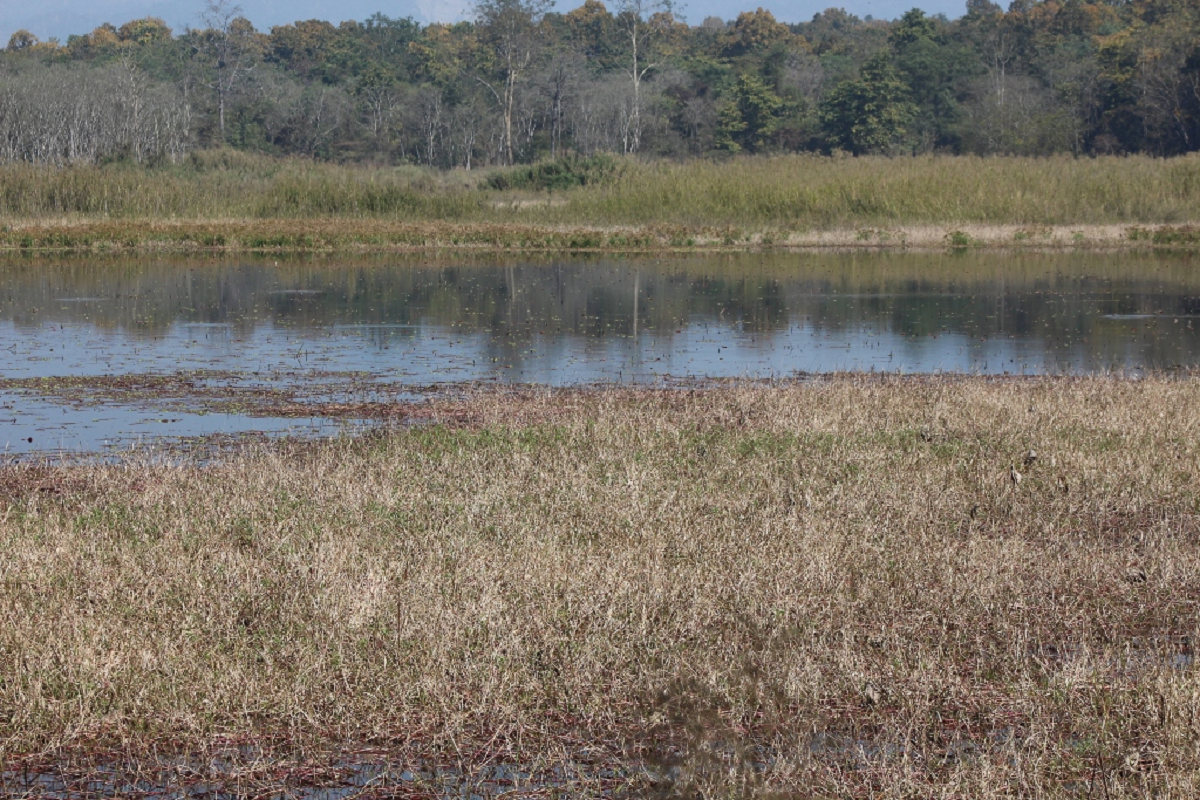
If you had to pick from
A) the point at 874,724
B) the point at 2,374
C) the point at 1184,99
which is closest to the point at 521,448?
the point at 874,724

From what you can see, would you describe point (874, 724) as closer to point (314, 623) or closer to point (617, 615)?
point (617, 615)

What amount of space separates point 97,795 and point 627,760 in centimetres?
176

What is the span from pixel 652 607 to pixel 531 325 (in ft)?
46.0

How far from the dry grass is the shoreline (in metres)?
27.6

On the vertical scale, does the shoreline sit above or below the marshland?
above

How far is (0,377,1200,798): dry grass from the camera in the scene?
4914mm

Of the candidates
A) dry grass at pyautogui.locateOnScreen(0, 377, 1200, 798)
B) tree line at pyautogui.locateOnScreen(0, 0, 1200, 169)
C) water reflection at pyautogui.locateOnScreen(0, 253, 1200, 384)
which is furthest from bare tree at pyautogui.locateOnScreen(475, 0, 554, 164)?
dry grass at pyautogui.locateOnScreen(0, 377, 1200, 798)

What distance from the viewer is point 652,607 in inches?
242

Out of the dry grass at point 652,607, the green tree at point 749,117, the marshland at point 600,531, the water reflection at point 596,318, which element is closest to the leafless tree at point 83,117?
the green tree at point 749,117

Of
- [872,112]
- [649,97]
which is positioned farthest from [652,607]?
[649,97]

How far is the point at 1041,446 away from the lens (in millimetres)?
9914

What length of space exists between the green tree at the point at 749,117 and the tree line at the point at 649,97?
125mm

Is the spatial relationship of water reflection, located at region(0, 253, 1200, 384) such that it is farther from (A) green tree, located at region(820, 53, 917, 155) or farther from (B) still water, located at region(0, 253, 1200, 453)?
(A) green tree, located at region(820, 53, 917, 155)

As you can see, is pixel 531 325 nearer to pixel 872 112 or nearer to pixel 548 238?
pixel 548 238
